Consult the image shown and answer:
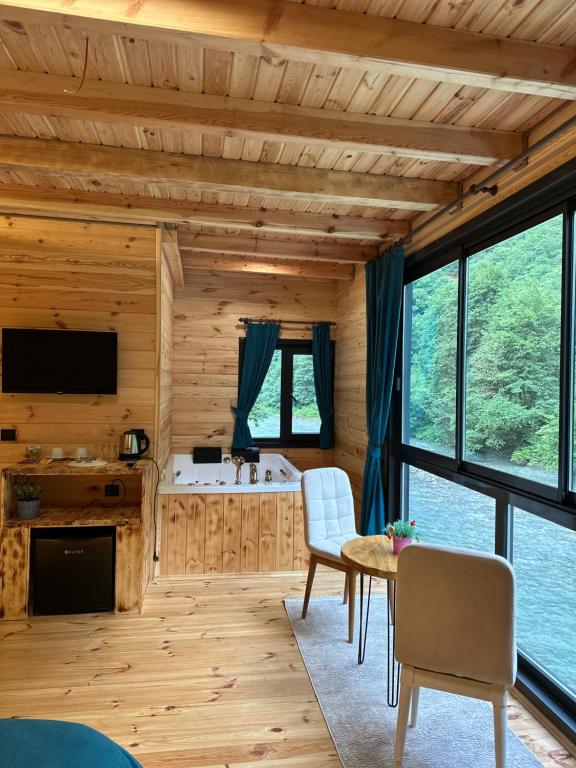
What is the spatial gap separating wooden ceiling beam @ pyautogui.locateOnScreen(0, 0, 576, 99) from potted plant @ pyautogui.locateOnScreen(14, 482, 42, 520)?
8.39 feet

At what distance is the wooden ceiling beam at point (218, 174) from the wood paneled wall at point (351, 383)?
1.57 meters

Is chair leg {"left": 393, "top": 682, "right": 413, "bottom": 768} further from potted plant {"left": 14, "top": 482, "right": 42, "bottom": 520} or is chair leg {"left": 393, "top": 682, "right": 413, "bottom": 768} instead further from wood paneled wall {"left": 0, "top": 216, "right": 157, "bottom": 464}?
potted plant {"left": 14, "top": 482, "right": 42, "bottom": 520}

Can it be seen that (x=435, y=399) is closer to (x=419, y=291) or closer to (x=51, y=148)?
(x=419, y=291)

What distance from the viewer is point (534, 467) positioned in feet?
7.46

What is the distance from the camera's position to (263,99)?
2.09 m

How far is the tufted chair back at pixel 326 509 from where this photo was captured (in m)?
2.93

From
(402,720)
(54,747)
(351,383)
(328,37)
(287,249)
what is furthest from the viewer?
(351,383)

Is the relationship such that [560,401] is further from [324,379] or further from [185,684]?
[324,379]

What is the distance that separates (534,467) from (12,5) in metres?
2.76

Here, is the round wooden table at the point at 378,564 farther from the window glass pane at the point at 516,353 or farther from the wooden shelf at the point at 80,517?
the wooden shelf at the point at 80,517

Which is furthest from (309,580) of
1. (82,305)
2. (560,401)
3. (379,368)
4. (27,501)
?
(82,305)

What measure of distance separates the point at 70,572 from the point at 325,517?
5.57ft

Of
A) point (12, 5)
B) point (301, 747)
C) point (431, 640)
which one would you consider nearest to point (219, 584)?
point (301, 747)

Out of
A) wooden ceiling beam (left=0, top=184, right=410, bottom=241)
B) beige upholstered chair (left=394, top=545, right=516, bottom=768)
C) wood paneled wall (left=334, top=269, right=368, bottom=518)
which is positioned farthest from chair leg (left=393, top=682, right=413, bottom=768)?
wooden ceiling beam (left=0, top=184, right=410, bottom=241)
